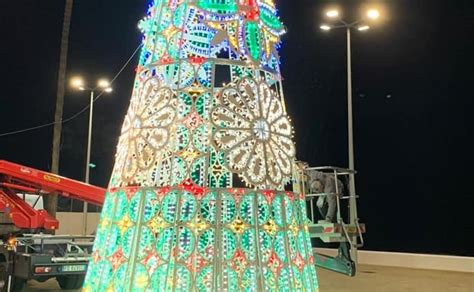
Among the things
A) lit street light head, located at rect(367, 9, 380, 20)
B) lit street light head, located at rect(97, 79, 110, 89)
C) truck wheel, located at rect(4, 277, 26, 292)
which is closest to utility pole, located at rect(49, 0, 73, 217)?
lit street light head, located at rect(97, 79, 110, 89)

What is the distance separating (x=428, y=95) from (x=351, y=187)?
4270 mm

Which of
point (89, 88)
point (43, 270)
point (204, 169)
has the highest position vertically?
point (89, 88)

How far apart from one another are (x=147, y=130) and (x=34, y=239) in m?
7.62

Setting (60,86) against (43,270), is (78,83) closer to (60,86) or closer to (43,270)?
(60,86)

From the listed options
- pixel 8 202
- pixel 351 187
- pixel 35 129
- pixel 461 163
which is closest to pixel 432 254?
pixel 461 163

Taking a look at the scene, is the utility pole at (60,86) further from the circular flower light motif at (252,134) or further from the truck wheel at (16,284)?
the circular flower light motif at (252,134)

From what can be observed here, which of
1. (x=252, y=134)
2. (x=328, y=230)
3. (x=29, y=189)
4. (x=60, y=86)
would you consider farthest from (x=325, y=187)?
(x=60, y=86)

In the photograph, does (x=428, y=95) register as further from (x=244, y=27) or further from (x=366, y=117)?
(x=244, y=27)

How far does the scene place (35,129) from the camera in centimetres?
1967

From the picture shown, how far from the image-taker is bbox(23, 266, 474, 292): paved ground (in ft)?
40.5

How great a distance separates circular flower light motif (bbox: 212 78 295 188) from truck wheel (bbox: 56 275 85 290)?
8137mm

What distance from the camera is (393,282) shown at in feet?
44.7

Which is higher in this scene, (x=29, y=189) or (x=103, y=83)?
(x=103, y=83)

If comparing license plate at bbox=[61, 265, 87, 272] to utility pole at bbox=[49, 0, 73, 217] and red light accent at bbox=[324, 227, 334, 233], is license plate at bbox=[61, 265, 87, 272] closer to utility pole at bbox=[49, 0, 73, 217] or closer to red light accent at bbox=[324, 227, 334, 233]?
red light accent at bbox=[324, 227, 334, 233]
